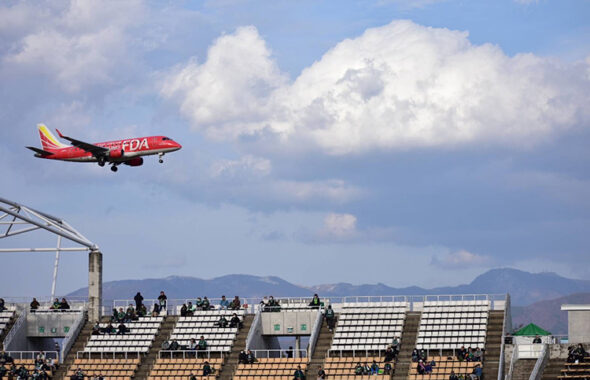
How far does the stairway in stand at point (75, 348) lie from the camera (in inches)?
2365

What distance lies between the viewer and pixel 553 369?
54.7 meters

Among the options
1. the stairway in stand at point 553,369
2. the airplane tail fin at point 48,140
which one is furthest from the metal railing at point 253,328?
the airplane tail fin at point 48,140

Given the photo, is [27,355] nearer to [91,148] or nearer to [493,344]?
[91,148]

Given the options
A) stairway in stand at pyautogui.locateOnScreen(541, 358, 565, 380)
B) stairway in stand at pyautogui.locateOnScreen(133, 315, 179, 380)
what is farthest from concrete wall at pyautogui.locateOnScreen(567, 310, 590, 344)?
stairway in stand at pyautogui.locateOnScreen(133, 315, 179, 380)

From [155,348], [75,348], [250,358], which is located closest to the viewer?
[250,358]

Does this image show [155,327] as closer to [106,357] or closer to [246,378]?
[106,357]

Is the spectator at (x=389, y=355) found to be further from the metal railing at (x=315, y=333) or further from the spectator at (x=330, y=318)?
the spectator at (x=330, y=318)

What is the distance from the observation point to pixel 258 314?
63.2 metres

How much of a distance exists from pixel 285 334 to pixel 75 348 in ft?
39.3

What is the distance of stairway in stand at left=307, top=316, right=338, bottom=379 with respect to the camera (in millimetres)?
57562

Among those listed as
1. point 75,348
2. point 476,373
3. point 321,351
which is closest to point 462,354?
point 476,373

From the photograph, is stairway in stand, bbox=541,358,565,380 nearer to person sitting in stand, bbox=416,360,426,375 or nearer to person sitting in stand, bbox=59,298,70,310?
person sitting in stand, bbox=416,360,426,375

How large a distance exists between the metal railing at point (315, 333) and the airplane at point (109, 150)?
14662 millimetres

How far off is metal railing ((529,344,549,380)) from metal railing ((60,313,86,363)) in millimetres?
25658
